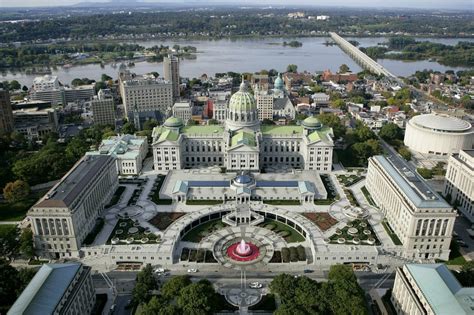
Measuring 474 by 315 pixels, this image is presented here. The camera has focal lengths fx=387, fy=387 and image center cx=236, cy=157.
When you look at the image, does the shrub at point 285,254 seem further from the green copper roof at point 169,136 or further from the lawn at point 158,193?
the green copper roof at point 169,136

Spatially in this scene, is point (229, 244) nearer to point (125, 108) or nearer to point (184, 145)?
point (184, 145)

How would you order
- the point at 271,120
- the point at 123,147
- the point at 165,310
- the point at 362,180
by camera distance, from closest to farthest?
1. the point at 165,310
2. the point at 362,180
3. the point at 123,147
4. the point at 271,120

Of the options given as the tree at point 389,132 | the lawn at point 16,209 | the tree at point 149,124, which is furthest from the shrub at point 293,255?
the tree at point 149,124

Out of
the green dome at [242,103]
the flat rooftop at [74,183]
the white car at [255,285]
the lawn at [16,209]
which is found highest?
the green dome at [242,103]

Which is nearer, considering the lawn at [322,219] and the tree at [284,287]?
the tree at [284,287]

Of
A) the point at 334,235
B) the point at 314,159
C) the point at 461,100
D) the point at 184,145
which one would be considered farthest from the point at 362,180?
the point at 461,100

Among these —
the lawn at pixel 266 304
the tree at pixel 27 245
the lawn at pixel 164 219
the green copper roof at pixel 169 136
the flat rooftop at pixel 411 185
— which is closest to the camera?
the lawn at pixel 266 304
